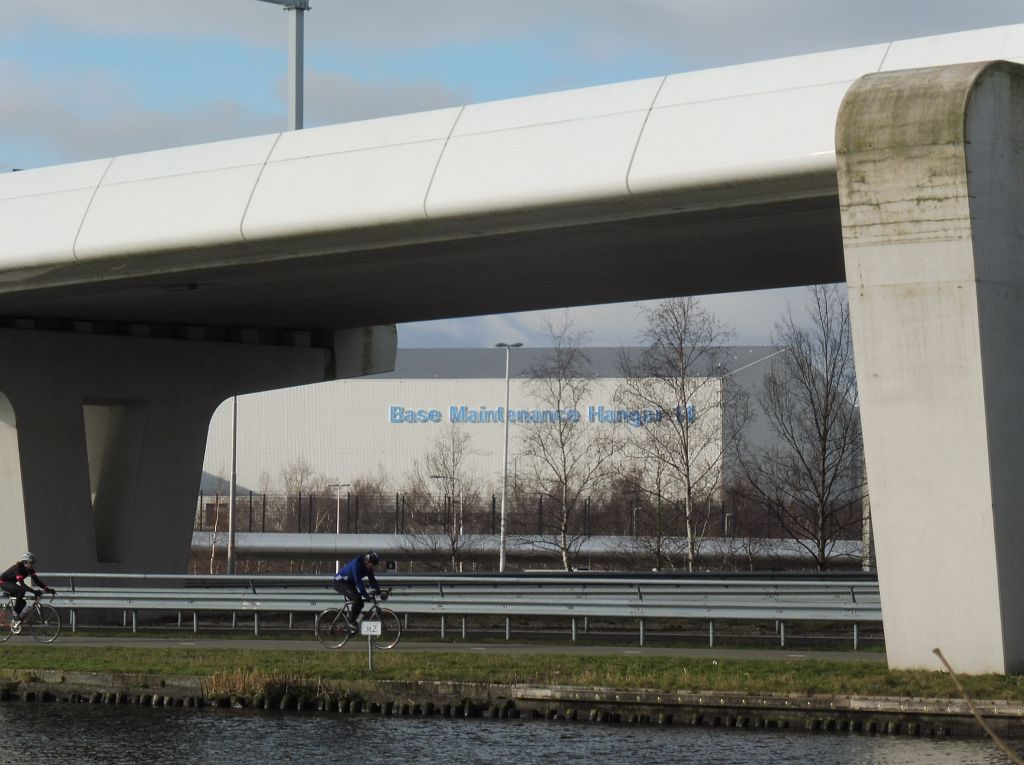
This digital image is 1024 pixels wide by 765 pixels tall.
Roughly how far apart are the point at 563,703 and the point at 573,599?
7.07 m

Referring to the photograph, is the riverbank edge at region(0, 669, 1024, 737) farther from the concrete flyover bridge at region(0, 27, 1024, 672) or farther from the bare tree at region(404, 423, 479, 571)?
the bare tree at region(404, 423, 479, 571)

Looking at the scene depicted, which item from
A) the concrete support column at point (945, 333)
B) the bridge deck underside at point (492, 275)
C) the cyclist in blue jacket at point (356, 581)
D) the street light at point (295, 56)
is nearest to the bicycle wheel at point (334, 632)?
the cyclist in blue jacket at point (356, 581)

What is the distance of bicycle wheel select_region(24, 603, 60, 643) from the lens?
909 inches

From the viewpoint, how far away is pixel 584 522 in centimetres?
6919

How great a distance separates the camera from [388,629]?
20.8 meters

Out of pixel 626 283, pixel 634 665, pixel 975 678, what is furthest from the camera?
pixel 626 283

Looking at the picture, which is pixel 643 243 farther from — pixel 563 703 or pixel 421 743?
pixel 421 743

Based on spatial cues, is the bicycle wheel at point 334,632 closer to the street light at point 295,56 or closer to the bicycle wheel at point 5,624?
the bicycle wheel at point 5,624

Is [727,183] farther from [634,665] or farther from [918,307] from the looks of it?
[634,665]

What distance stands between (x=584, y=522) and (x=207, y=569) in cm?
1667

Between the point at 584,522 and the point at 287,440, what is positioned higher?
the point at 287,440

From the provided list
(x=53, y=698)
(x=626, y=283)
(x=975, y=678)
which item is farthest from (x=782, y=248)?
(x=53, y=698)

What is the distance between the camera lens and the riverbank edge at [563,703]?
13.8 m

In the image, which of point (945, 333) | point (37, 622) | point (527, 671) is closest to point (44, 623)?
point (37, 622)
